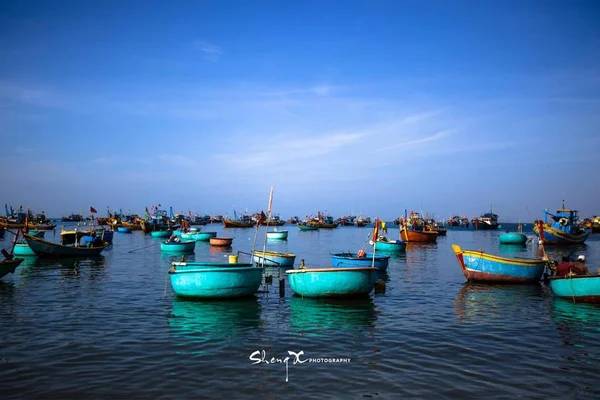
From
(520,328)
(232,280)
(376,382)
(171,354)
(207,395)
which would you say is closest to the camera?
(207,395)

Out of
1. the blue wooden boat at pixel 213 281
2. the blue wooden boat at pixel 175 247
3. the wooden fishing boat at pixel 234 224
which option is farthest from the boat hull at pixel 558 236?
the wooden fishing boat at pixel 234 224

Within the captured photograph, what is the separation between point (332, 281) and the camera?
19.2m

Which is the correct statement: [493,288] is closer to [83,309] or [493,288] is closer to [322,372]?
[322,372]

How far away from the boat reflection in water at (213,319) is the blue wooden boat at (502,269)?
13.3 metres

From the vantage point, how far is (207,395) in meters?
9.40

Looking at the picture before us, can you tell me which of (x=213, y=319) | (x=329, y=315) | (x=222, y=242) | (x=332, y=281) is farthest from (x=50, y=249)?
(x=329, y=315)

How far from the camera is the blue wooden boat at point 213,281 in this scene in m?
18.9

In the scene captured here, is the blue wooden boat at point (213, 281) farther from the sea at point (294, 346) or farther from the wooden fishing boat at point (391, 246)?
the wooden fishing boat at point (391, 246)

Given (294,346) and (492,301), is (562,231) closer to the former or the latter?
(492,301)

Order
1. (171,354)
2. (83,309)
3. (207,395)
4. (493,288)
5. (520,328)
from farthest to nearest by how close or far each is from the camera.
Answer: (493,288)
(83,309)
(520,328)
(171,354)
(207,395)

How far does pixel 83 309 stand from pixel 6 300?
4509mm

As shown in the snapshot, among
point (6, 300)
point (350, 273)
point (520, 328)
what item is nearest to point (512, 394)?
point (520, 328)

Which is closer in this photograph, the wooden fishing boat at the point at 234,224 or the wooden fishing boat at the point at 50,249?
the wooden fishing boat at the point at 50,249

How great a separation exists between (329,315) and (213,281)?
17.4 ft
